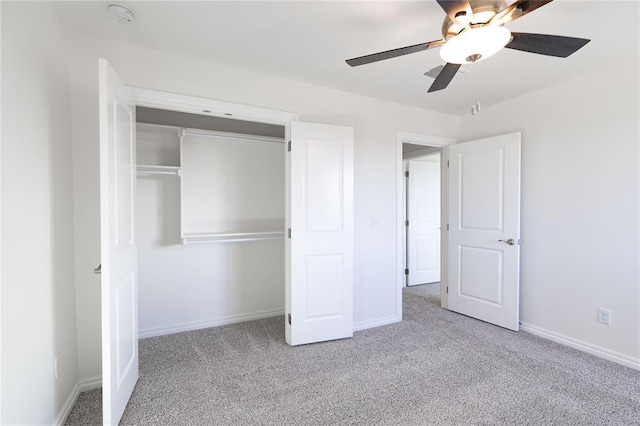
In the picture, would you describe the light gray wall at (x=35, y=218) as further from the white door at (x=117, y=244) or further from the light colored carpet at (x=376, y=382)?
the light colored carpet at (x=376, y=382)

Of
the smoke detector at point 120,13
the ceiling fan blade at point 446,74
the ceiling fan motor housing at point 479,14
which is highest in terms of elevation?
the smoke detector at point 120,13

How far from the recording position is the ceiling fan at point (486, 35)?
1.36 metres

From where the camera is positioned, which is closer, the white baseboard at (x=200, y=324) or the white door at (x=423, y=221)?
the white baseboard at (x=200, y=324)

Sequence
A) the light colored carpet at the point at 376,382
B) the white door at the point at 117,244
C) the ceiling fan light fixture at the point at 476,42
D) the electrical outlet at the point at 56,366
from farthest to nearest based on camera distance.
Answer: the light colored carpet at the point at 376,382 → the electrical outlet at the point at 56,366 → the white door at the point at 117,244 → the ceiling fan light fixture at the point at 476,42

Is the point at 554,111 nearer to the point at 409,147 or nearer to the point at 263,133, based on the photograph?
the point at 409,147

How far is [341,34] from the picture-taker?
6.89 ft

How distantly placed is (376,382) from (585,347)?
2.03 m

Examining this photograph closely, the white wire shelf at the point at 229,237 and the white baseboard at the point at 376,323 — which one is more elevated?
the white wire shelf at the point at 229,237

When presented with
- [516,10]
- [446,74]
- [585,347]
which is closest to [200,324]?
[446,74]

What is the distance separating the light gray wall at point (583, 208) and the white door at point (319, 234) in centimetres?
189

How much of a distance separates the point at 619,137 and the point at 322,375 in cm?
309

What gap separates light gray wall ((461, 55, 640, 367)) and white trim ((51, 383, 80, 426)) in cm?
394

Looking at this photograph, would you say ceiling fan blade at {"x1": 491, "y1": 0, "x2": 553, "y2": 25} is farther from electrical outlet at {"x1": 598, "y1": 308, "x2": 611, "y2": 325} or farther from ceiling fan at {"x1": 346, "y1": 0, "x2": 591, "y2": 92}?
electrical outlet at {"x1": 598, "y1": 308, "x2": 611, "y2": 325}

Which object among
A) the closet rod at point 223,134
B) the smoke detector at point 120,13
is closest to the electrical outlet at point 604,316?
the closet rod at point 223,134
